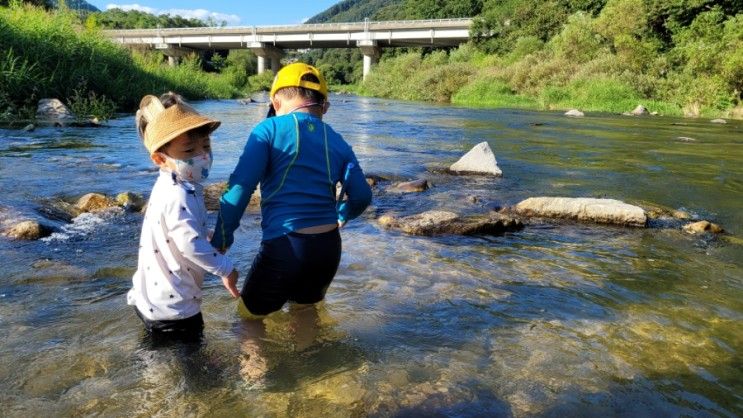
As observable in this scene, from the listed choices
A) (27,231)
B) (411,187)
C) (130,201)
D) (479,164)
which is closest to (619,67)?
(479,164)

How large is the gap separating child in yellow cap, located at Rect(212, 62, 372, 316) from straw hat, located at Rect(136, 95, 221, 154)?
333 millimetres

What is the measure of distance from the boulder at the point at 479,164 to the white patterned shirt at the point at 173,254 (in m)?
7.98

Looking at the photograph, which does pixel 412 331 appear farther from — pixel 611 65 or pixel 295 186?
pixel 611 65

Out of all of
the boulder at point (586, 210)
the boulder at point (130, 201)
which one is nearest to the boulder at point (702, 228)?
the boulder at point (586, 210)

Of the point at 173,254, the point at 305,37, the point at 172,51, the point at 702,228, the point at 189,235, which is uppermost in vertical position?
the point at 305,37

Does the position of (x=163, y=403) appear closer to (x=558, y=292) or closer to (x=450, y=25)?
(x=558, y=292)

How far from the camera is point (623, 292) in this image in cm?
443

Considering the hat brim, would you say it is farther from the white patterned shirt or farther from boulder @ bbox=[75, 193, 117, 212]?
boulder @ bbox=[75, 193, 117, 212]

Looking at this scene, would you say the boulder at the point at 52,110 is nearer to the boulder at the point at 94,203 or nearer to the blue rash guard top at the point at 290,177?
the boulder at the point at 94,203

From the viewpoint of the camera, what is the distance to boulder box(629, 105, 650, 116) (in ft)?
95.9

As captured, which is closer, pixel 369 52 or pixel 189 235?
pixel 189 235

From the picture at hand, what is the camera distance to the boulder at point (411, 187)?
8547 mm

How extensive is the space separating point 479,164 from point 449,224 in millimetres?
4256

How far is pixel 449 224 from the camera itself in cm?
625
